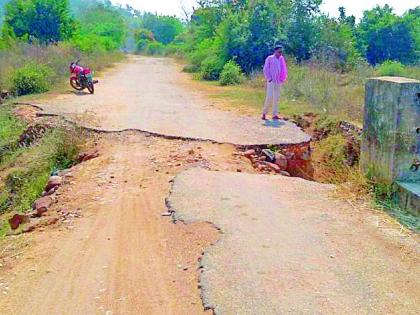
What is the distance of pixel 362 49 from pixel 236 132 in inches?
865

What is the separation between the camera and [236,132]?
31.6ft

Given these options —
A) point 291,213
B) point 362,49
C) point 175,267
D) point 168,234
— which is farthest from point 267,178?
point 362,49

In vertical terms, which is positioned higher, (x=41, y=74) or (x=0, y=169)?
(x=41, y=74)

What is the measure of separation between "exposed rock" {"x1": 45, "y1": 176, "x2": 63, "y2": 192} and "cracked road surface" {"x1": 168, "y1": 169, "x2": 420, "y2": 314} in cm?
170

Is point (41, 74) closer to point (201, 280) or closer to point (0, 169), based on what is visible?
point (0, 169)

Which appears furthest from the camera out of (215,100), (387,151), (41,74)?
(41,74)

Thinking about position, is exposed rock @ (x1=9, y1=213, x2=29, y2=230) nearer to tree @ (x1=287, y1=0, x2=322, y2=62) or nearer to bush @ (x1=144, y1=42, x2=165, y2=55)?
tree @ (x1=287, y1=0, x2=322, y2=62)

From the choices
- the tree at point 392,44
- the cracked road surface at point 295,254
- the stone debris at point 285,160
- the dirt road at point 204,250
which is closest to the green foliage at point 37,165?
the dirt road at point 204,250

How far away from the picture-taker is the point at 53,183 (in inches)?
281

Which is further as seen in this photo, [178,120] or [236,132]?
[178,120]

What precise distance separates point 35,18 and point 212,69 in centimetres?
1154

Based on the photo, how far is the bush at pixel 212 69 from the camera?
22094 mm

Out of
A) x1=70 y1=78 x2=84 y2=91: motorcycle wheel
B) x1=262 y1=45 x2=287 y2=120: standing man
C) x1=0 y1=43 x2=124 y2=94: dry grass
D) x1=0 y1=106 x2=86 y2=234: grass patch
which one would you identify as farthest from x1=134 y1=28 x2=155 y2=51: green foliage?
x1=0 y1=106 x2=86 y2=234: grass patch

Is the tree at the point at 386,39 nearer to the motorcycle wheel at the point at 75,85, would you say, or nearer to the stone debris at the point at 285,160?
the motorcycle wheel at the point at 75,85
